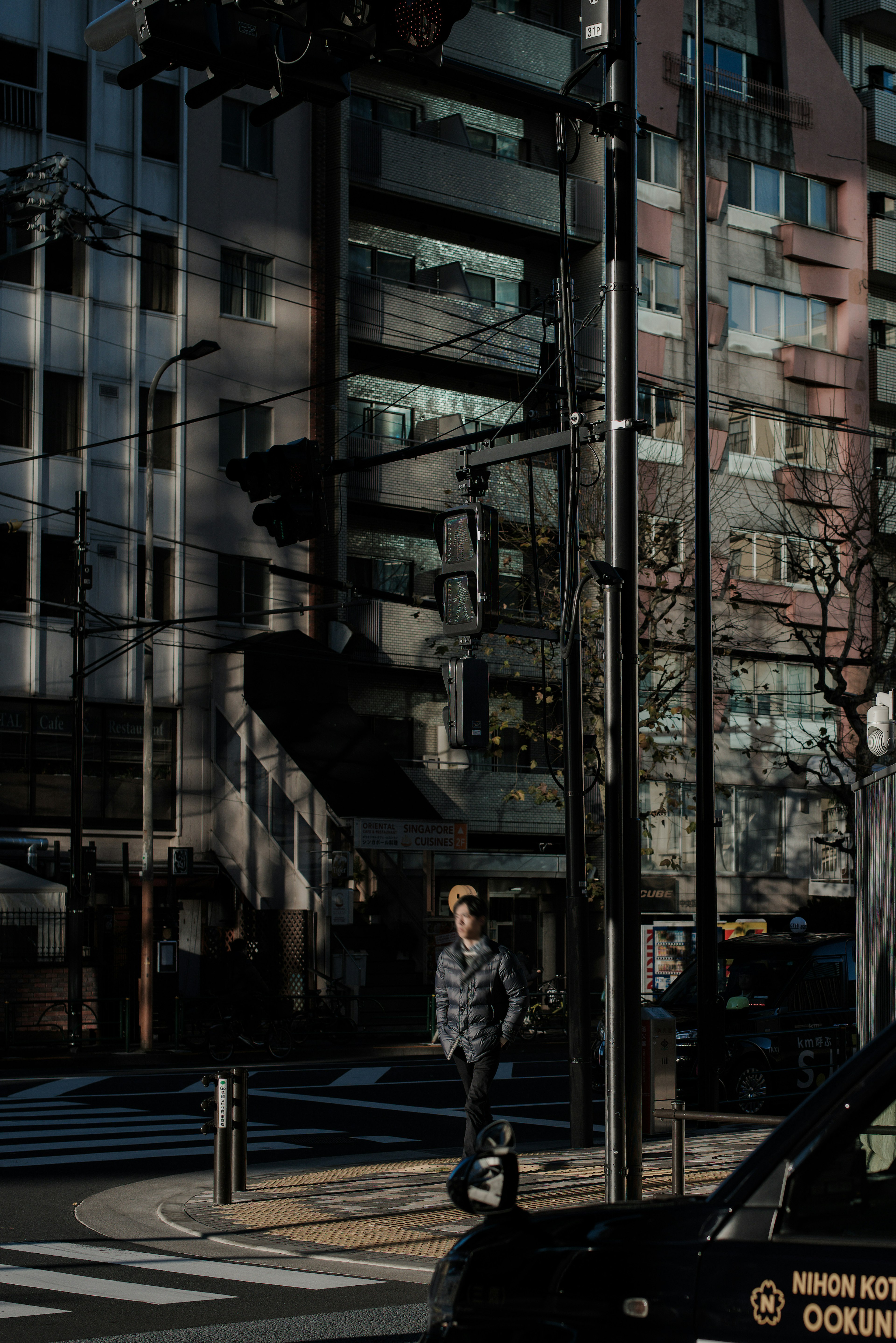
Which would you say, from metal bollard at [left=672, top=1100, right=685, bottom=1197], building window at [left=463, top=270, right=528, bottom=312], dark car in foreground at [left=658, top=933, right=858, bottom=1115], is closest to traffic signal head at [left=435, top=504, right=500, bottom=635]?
metal bollard at [left=672, top=1100, right=685, bottom=1197]

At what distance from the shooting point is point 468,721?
10.2 meters

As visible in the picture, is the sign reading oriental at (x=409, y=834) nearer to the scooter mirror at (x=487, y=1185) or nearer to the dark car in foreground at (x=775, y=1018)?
the dark car in foreground at (x=775, y=1018)

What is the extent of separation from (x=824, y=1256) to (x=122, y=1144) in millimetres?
12578

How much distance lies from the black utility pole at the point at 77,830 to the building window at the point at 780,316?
2447cm

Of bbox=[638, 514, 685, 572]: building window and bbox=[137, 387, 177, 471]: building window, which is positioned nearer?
bbox=[638, 514, 685, 572]: building window

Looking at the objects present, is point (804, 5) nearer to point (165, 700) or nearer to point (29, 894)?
point (165, 700)

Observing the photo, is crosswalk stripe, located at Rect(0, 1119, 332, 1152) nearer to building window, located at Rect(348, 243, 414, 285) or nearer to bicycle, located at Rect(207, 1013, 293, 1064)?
bicycle, located at Rect(207, 1013, 293, 1064)

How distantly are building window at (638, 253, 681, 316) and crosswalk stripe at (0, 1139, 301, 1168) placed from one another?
3452 centimetres

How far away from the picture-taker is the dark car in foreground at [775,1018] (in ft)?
56.2

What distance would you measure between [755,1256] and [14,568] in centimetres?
3123

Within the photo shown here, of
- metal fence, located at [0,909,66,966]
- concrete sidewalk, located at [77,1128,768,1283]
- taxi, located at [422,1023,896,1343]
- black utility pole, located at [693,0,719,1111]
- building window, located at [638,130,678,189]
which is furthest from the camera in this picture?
building window, located at [638,130,678,189]

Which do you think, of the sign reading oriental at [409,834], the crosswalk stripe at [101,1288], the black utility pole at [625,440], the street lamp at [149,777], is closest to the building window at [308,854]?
the sign reading oriental at [409,834]

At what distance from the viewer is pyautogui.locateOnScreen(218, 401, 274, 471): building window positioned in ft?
118

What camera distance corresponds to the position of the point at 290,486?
12727mm
